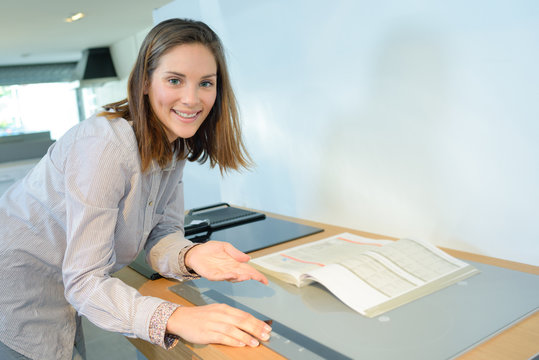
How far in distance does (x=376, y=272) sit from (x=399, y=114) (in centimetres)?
47

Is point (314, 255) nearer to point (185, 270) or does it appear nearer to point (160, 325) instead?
point (185, 270)

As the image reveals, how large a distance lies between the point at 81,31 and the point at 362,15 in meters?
5.94

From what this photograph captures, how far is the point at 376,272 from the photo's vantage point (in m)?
0.89

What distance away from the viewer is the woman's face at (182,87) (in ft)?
2.91

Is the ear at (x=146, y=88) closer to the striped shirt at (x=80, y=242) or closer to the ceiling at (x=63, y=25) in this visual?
the striped shirt at (x=80, y=242)

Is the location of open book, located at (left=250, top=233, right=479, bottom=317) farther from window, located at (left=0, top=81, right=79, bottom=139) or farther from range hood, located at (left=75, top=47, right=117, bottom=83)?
window, located at (left=0, top=81, right=79, bottom=139)

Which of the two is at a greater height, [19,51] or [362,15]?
[19,51]

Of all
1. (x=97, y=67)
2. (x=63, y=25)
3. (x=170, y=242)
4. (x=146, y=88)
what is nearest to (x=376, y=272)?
(x=170, y=242)

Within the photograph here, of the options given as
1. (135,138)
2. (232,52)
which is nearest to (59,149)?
(135,138)

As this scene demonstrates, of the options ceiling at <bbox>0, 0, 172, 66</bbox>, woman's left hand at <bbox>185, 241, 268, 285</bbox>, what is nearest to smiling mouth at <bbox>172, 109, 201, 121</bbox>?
woman's left hand at <bbox>185, 241, 268, 285</bbox>

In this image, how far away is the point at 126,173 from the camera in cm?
82

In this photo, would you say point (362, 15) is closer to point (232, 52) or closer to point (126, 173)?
point (232, 52)

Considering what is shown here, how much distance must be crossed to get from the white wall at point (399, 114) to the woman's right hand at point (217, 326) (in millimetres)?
551

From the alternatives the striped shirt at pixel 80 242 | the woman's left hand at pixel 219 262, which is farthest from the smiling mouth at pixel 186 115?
the woman's left hand at pixel 219 262
